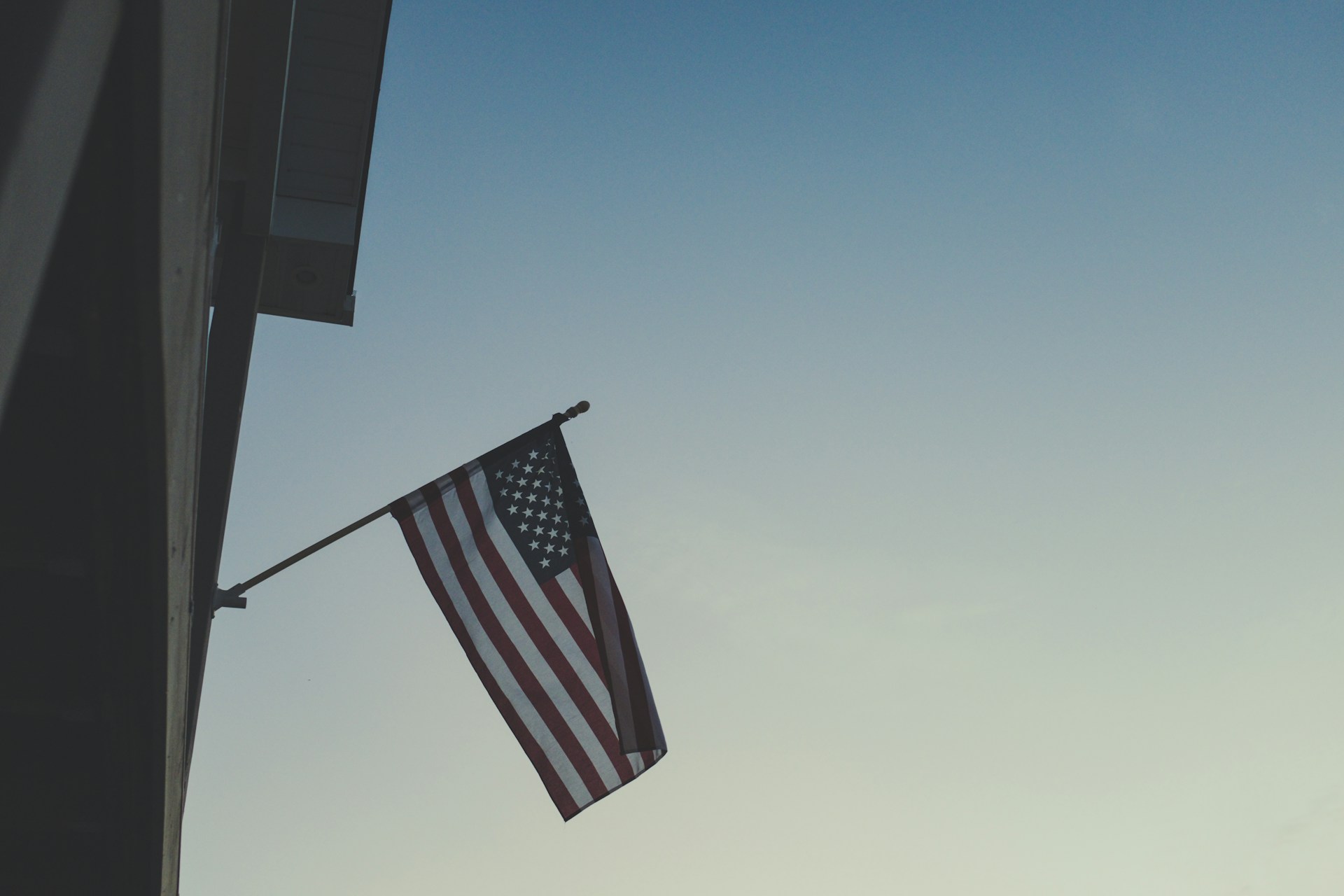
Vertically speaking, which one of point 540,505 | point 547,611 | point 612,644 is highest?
point 540,505

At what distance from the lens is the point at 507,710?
24.8 feet

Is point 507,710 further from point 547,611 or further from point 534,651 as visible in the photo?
point 547,611

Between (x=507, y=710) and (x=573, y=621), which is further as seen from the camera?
(x=573, y=621)

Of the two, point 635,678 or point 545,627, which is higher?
point 545,627

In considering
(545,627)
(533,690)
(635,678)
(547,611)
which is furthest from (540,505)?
(635,678)

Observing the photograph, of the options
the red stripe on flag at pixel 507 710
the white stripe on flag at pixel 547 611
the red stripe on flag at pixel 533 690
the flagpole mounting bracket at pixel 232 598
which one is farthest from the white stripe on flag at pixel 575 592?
the flagpole mounting bracket at pixel 232 598

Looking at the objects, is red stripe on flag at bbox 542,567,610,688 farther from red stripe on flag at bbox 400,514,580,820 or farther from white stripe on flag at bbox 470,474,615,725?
red stripe on flag at bbox 400,514,580,820

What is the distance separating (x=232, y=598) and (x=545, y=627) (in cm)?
209

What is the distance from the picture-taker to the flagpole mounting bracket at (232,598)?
7.41 m

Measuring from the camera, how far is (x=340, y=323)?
1139cm

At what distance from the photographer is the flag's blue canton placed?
791 centimetres

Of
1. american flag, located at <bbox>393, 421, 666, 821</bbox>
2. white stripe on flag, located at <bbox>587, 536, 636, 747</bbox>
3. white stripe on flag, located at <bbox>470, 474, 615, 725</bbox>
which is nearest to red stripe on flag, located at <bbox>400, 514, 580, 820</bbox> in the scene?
american flag, located at <bbox>393, 421, 666, 821</bbox>

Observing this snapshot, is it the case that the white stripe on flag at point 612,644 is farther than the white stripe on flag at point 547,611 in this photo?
No

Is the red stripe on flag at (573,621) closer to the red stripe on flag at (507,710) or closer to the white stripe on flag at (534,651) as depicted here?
the white stripe on flag at (534,651)
